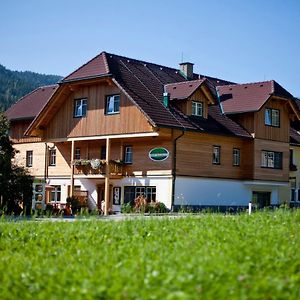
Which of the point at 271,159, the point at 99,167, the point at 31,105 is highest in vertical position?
the point at 31,105

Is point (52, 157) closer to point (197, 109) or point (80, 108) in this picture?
point (80, 108)

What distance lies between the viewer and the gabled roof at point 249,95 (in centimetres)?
3984

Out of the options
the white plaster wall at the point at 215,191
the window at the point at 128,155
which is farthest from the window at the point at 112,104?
the white plaster wall at the point at 215,191

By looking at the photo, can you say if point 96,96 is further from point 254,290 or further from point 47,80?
point 47,80

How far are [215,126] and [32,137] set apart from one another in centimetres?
1413

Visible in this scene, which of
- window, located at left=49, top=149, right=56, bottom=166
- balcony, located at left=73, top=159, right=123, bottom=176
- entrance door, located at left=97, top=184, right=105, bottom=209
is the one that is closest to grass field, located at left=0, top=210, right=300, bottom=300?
balcony, located at left=73, top=159, right=123, bottom=176

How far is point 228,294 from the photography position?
7.36 metres

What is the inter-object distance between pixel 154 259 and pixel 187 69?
119 ft

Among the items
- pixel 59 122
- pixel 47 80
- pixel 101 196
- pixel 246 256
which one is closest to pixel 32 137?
pixel 59 122

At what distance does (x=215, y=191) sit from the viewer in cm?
3828

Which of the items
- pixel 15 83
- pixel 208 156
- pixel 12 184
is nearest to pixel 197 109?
pixel 208 156

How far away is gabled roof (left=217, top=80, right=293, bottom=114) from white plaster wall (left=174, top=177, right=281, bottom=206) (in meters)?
4.94

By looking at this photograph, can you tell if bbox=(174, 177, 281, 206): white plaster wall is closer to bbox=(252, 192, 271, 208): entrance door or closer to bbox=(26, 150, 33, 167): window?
bbox=(252, 192, 271, 208): entrance door

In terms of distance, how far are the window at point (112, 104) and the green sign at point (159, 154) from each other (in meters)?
3.24
